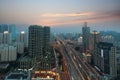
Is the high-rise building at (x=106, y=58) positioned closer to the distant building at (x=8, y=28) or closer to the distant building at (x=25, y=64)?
the distant building at (x=25, y=64)

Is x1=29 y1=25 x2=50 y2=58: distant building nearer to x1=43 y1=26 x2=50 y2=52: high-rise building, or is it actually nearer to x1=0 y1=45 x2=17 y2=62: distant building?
x1=43 y1=26 x2=50 y2=52: high-rise building

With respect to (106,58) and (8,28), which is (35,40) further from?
(106,58)

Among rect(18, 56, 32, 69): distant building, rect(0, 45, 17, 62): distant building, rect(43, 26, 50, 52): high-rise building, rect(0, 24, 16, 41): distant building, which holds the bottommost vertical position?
rect(18, 56, 32, 69): distant building

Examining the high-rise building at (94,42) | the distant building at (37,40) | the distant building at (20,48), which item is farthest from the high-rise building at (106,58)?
the distant building at (20,48)

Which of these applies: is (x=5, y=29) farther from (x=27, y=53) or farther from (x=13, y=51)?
(x=27, y=53)

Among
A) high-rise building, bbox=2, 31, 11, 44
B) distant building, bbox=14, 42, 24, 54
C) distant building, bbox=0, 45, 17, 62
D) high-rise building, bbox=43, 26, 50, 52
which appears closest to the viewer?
distant building, bbox=0, 45, 17, 62

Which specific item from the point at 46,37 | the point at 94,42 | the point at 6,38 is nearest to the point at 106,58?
the point at 94,42

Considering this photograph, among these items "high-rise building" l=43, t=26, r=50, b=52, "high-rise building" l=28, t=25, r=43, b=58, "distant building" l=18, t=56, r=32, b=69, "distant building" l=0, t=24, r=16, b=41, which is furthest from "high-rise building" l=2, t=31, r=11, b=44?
"high-rise building" l=43, t=26, r=50, b=52
